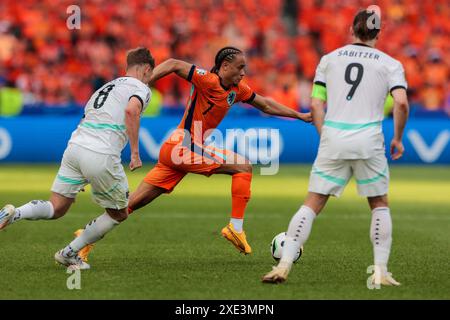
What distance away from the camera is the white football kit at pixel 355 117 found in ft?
26.3

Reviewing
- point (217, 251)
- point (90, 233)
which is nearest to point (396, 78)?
point (90, 233)

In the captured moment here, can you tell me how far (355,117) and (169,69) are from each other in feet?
7.89

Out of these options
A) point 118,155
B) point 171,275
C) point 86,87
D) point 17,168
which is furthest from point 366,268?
point 86,87

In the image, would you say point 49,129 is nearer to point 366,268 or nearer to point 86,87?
point 86,87

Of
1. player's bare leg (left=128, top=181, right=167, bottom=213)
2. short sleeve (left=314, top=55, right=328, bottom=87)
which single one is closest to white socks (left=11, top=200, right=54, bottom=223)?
player's bare leg (left=128, top=181, right=167, bottom=213)

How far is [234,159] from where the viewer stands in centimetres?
1037

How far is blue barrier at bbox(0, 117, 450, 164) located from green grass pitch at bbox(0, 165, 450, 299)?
4.51 meters

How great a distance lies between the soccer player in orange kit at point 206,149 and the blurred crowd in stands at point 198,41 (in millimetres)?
13926

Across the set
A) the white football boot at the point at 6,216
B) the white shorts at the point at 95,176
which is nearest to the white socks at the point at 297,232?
the white shorts at the point at 95,176

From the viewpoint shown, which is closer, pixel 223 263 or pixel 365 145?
pixel 365 145

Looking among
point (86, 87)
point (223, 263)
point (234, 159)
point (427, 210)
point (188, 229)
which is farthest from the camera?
point (86, 87)

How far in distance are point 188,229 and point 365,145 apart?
502 cm

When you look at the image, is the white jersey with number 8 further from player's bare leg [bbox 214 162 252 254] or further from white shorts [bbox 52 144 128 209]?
player's bare leg [bbox 214 162 252 254]
